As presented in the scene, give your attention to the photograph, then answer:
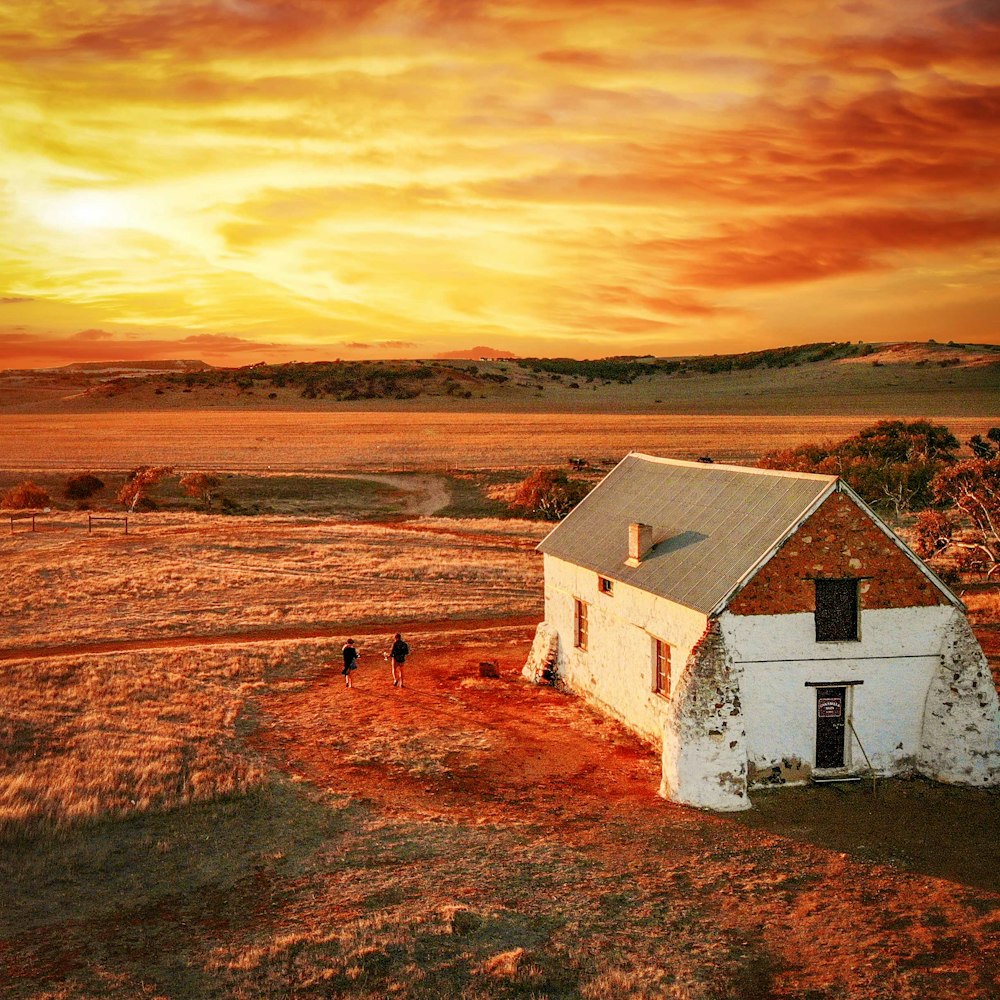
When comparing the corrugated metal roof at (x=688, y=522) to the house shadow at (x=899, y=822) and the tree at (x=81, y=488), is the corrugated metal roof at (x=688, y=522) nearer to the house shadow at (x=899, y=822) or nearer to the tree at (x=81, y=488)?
the house shadow at (x=899, y=822)

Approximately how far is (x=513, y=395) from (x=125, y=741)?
144913 millimetres

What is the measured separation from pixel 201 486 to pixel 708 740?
191 ft

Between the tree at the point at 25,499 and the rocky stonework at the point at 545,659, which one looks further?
the tree at the point at 25,499

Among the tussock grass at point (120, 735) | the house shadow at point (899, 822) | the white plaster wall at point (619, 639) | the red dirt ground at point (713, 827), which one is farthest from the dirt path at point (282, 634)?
the house shadow at point (899, 822)

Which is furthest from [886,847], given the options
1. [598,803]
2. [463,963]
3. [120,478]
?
[120,478]

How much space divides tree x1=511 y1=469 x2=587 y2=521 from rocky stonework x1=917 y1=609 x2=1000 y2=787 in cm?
4144

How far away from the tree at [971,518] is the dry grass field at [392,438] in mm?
36813

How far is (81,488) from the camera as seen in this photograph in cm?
7181

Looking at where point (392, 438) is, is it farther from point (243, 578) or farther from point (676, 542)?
point (676, 542)

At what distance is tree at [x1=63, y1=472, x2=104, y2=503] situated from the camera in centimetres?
7169

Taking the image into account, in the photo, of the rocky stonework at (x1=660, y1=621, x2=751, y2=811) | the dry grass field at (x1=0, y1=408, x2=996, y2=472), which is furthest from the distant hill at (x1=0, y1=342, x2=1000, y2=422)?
the rocky stonework at (x1=660, y1=621, x2=751, y2=811)

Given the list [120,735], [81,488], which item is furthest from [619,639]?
[81,488]

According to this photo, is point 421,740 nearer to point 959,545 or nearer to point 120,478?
point 959,545

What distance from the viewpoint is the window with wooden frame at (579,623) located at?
1096 inches
